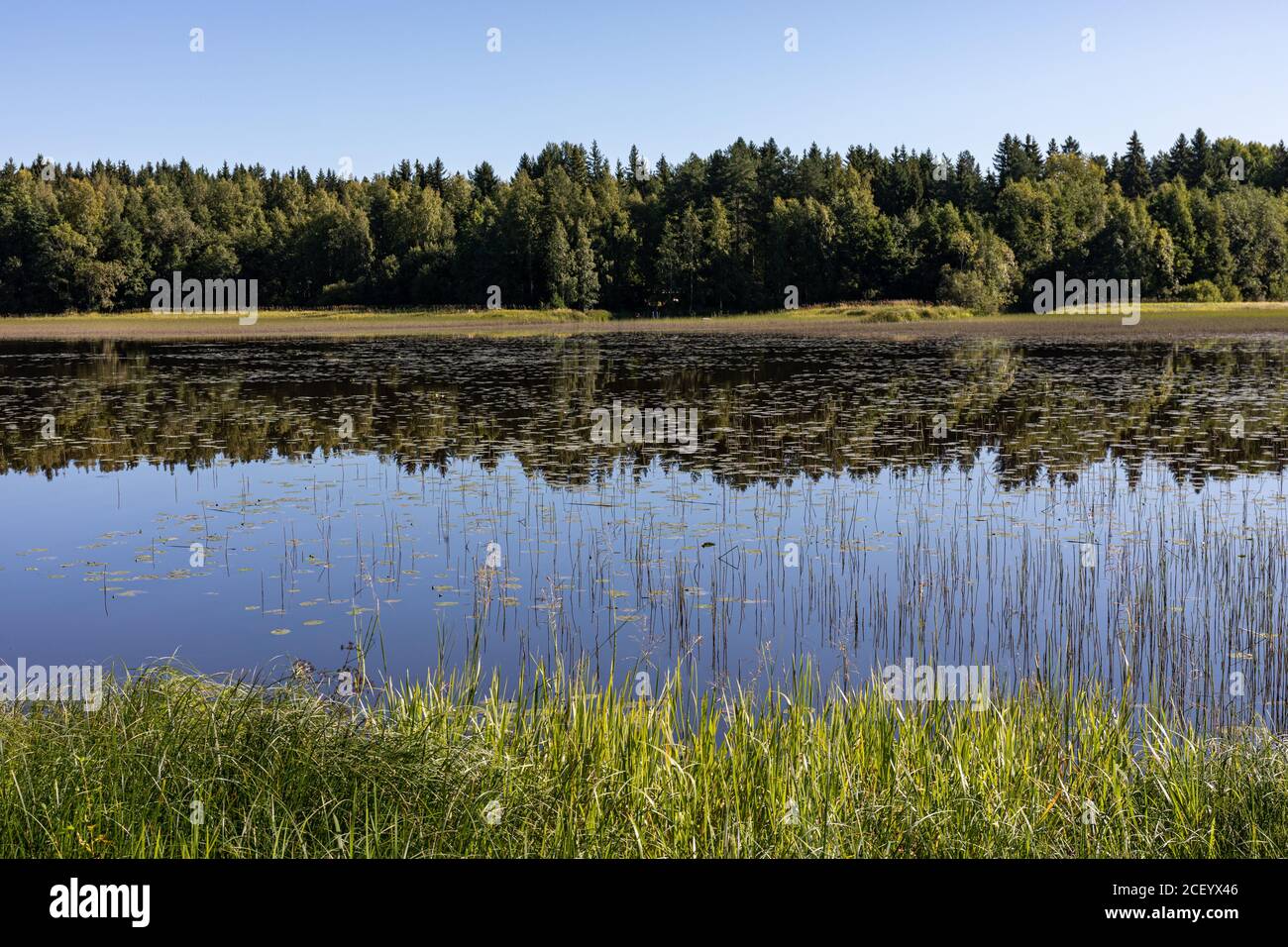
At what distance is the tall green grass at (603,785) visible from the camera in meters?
5.30

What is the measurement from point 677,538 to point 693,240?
329 ft

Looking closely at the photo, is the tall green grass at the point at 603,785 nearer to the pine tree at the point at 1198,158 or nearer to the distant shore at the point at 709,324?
the distant shore at the point at 709,324

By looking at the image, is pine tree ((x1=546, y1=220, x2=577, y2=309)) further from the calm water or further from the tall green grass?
the tall green grass

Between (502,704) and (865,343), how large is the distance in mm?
49103

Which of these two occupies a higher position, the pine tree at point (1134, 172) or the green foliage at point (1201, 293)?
the pine tree at point (1134, 172)

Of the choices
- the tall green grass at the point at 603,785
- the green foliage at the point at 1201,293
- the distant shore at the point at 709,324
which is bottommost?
the tall green grass at the point at 603,785

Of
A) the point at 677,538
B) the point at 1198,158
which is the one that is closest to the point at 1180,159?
the point at 1198,158

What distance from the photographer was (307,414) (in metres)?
25.9

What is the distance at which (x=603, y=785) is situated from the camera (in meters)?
6.02

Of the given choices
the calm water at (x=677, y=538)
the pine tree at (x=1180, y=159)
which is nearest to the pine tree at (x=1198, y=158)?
the pine tree at (x=1180, y=159)

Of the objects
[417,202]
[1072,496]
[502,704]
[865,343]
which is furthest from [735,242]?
[502,704]

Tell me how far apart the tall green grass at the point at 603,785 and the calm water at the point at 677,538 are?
124 cm

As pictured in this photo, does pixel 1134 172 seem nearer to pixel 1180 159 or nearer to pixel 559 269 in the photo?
pixel 1180 159

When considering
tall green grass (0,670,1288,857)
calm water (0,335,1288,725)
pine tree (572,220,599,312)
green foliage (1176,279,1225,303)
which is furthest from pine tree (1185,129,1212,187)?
tall green grass (0,670,1288,857)
